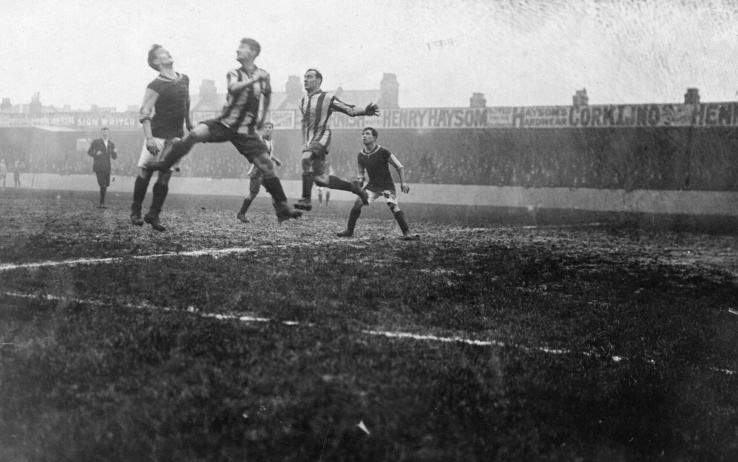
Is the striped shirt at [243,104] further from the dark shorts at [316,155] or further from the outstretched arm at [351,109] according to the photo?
the dark shorts at [316,155]

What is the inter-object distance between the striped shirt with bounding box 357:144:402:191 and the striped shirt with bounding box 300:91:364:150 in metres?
3.20

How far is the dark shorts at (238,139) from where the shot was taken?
3.43 metres

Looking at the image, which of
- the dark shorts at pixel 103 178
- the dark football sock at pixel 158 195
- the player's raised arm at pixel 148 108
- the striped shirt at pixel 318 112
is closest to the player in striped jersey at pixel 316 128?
the striped shirt at pixel 318 112

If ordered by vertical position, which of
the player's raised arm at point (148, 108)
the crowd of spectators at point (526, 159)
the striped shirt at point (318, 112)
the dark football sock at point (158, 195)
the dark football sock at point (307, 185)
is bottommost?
the dark football sock at point (158, 195)

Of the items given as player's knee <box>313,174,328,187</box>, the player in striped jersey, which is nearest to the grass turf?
the player in striped jersey

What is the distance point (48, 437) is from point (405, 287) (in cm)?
301

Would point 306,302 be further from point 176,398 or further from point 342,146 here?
point 342,146

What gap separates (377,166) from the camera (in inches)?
356

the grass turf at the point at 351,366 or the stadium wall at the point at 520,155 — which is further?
the stadium wall at the point at 520,155

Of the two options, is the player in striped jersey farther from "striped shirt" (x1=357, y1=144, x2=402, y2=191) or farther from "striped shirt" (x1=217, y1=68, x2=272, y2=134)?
"striped shirt" (x1=357, y1=144, x2=402, y2=191)

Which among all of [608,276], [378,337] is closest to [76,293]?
[378,337]

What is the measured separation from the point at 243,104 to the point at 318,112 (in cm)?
208

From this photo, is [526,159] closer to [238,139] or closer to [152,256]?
[152,256]

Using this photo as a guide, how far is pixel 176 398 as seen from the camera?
6.28 ft
